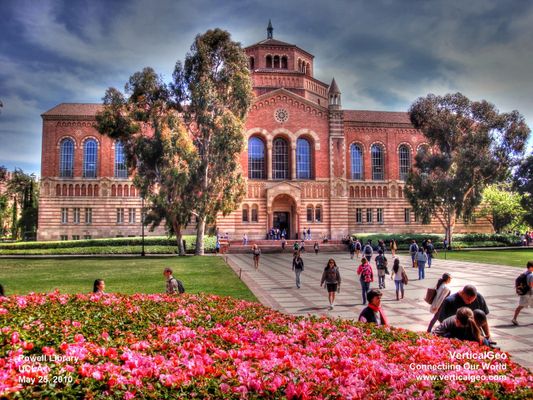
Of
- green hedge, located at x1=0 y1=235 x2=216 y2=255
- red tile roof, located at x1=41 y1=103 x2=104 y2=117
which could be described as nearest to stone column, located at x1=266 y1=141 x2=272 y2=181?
green hedge, located at x1=0 y1=235 x2=216 y2=255

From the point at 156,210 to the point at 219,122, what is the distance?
8.79m

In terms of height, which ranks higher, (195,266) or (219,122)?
(219,122)

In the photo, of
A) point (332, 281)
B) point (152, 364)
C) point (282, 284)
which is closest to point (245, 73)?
point (282, 284)

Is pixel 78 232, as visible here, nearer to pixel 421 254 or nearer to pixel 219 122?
pixel 219 122

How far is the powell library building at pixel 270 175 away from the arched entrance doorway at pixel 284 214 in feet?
0.43

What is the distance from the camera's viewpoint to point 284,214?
2217 inches

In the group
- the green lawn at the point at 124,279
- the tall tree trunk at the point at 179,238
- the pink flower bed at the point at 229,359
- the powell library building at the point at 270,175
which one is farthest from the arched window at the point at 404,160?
the pink flower bed at the point at 229,359

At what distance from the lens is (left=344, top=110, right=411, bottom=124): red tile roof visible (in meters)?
60.1

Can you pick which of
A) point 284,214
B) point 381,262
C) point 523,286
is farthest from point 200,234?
point 523,286

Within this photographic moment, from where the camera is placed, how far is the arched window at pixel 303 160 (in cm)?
5547

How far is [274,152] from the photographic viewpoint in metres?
55.3

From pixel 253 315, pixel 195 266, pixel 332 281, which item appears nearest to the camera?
pixel 253 315

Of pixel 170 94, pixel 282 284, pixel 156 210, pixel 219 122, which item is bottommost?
pixel 282 284

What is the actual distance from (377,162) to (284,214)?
15.7m
